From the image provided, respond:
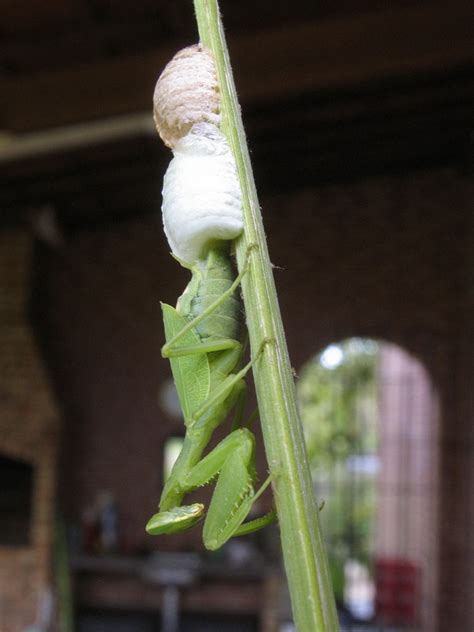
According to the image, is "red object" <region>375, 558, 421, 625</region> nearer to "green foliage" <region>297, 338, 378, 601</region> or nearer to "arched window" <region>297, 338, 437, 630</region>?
"arched window" <region>297, 338, 437, 630</region>

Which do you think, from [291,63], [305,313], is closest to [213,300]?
[291,63]

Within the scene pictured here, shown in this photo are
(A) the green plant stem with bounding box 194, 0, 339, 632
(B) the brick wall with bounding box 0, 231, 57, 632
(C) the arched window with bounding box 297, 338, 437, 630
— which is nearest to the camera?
(A) the green plant stem with bounding box 194, 0, 339, 632

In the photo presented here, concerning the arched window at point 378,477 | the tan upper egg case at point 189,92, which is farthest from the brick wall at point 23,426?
the tan upper egg case at point 189,92

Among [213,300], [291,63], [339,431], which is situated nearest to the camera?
[213,300]

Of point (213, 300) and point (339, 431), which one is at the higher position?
point (339, 431)

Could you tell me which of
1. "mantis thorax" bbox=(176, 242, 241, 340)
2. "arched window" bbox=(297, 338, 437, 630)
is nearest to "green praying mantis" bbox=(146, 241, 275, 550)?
"mantis thorax" bbox=(176, 242, 241, 340)

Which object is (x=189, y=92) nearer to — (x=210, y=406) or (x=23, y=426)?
(x=210, y=406)
